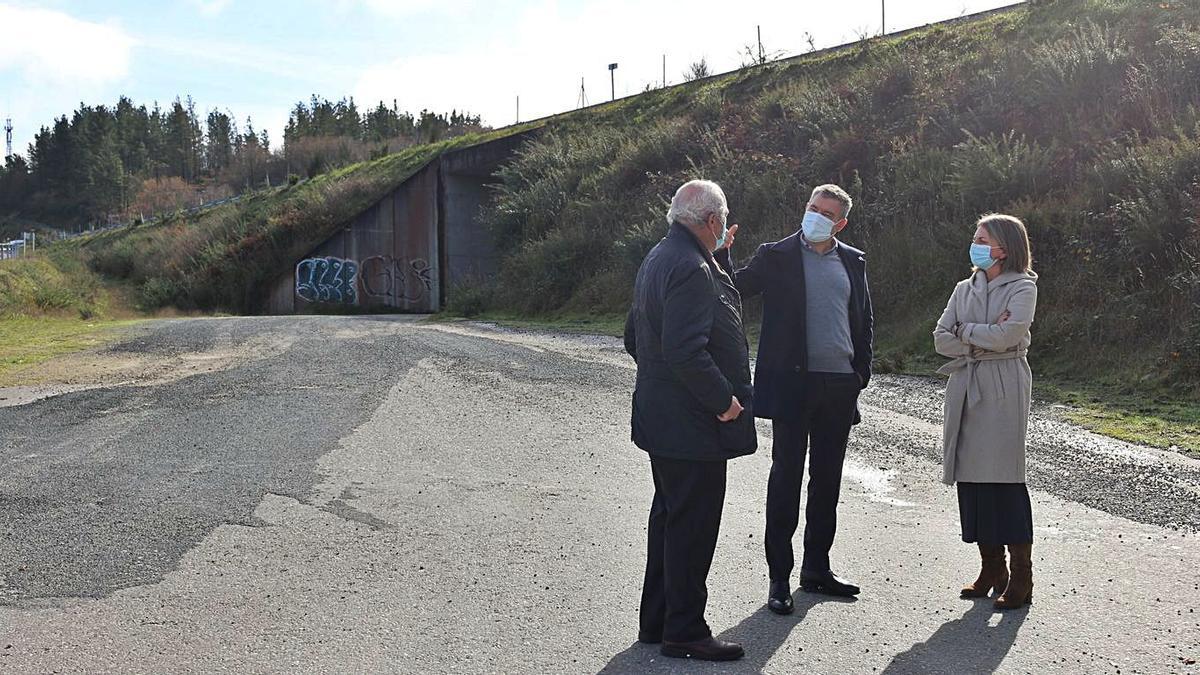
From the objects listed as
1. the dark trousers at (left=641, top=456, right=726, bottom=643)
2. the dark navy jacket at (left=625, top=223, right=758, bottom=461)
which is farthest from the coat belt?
the dark trousers at (left=641, top=456, right=726, bottom=643)

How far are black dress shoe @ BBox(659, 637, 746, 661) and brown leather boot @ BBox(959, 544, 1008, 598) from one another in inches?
57.9

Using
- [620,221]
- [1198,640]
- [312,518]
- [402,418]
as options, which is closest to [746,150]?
[620,221]

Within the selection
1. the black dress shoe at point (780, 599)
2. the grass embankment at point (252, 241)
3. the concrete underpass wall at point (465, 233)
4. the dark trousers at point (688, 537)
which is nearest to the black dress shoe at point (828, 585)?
the black dress shoe at point (780, 599)

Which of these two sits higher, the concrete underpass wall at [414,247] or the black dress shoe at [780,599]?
the concrete underpass wall at [414,247]

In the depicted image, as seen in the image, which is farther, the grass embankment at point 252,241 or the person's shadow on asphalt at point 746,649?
the grass embankment at point 252,241

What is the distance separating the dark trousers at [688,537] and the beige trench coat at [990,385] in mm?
1507

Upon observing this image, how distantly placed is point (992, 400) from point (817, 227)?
1228 millimetres

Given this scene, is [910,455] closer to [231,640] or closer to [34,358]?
[231,640]

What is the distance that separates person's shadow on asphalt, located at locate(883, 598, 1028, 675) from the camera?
460 cm

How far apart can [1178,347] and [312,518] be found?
9604 mm

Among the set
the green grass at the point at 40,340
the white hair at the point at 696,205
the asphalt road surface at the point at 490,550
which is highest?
the white hair at the point at 696,205

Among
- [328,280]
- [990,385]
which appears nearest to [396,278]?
[328,280]

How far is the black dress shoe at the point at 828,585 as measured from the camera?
561 cm

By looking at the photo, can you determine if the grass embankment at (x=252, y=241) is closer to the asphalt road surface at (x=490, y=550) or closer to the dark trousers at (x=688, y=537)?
the asphalt road surface at (x=490, y=550)
